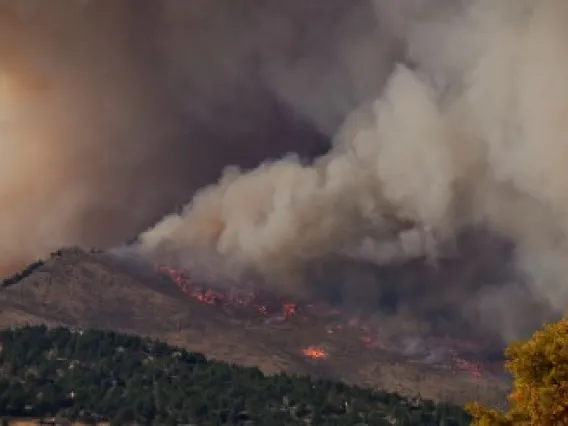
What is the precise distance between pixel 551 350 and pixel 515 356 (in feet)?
7.44

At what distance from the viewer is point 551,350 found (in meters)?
43.1

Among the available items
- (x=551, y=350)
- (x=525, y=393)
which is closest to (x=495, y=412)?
(x=525, y=393)

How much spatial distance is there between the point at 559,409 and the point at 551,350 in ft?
9.77

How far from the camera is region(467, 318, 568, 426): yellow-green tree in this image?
139 feet

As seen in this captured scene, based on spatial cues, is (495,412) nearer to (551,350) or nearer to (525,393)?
(525,393)

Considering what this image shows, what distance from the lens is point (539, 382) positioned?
43469 millimetres

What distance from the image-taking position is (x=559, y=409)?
42219 millimetres

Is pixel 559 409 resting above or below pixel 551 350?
below

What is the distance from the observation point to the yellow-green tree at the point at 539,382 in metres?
42.5

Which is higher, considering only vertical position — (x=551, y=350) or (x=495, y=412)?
(x=551, y=350)

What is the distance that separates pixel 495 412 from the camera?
44.9 m

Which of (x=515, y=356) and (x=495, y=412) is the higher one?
(x=515, y=356)

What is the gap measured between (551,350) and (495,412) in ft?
15.4
